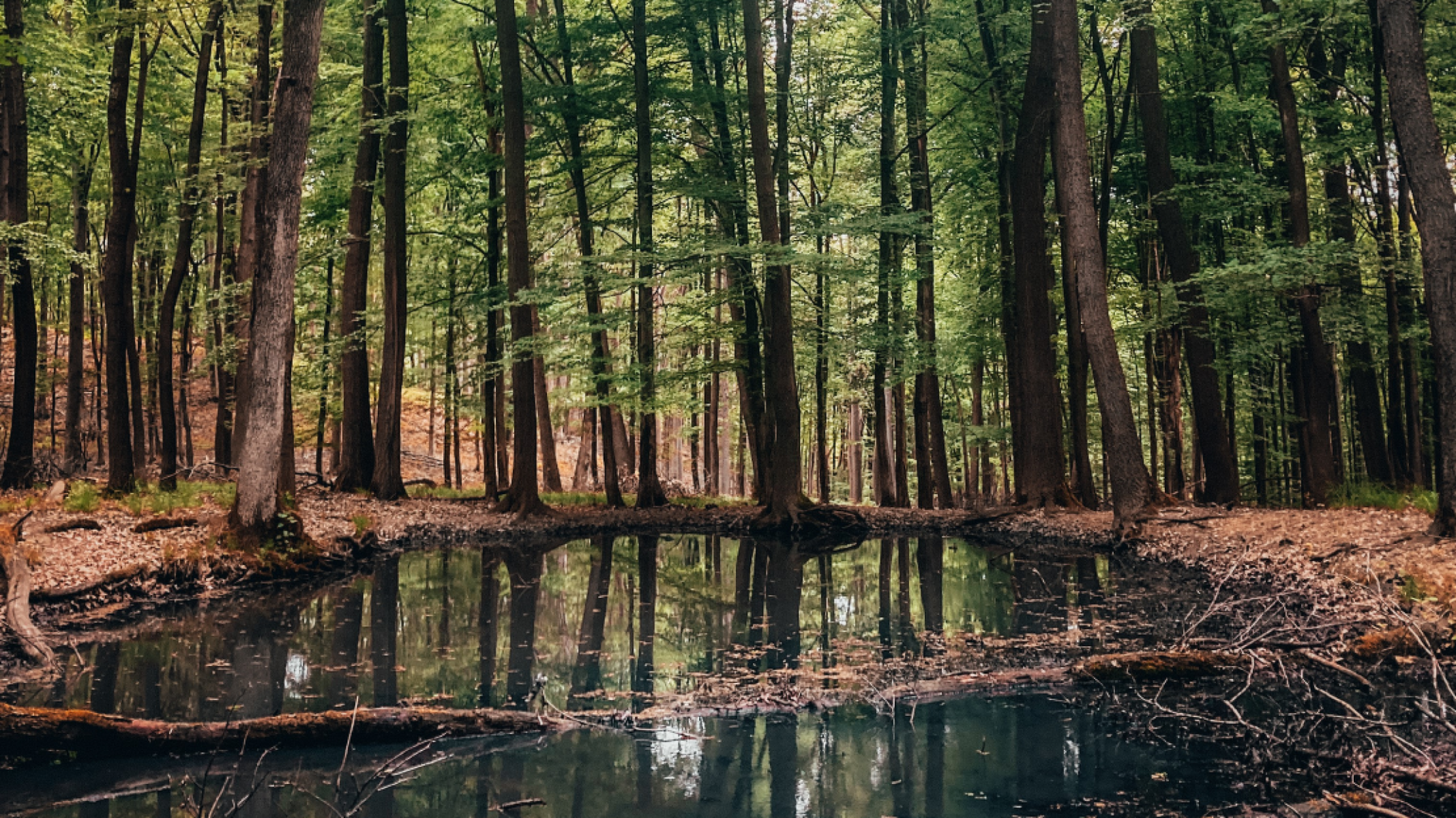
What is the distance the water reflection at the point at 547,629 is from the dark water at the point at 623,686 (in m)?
0.04

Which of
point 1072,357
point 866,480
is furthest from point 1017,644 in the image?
point 866,480

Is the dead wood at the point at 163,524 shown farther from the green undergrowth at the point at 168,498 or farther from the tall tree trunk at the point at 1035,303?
the tall tree trunk at the point at 1035,303

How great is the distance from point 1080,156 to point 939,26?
593 cm

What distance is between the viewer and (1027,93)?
52.9ft

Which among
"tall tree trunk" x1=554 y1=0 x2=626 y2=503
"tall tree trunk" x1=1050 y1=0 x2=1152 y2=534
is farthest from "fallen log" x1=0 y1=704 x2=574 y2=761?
"tall tree trunk" x1=554 y1=0 x2=626 y2=503

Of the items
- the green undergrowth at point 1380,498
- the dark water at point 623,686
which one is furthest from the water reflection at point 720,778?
the green undergrowth at point 1380,498

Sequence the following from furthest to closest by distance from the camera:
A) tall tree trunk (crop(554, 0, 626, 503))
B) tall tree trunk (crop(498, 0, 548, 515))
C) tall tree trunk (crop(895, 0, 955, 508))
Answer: tall tree trunk (crop(895, 0, 955, 508)), tall tree trunk (crop(554, 0, 626, 503)), tall tree trunk (crop(498, 0, 548, 515))

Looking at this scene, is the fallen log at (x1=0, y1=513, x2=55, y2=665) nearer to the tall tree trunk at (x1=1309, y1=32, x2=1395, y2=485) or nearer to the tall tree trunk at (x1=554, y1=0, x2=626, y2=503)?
the tall tree trunk at (x1=554, y1=0, x2=626, y2=503)

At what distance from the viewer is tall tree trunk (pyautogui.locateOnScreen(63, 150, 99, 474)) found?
18.1 meters

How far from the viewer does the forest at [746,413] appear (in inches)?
193

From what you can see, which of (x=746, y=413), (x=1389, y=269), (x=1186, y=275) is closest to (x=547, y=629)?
(x=1186, y=275)

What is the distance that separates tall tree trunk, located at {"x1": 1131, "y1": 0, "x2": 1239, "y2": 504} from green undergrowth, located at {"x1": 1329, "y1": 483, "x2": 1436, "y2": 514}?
1.55m

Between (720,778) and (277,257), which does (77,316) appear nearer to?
(277,257)

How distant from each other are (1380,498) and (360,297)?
1830 cm
